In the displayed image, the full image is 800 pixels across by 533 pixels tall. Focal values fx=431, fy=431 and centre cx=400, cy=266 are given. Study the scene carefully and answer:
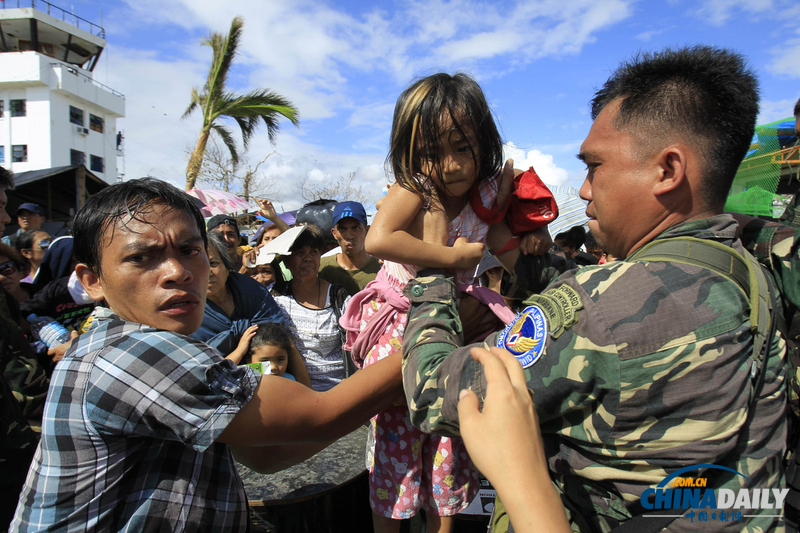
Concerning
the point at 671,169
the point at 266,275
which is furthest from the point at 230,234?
the point at 671,169

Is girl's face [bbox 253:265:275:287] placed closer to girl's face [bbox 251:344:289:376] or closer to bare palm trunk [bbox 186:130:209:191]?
girl's face [bbox 251:344:289:376]

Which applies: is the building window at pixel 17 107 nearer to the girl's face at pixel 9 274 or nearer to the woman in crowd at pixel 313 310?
the girl's face at pixel 9 274

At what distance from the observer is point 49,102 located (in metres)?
34.4

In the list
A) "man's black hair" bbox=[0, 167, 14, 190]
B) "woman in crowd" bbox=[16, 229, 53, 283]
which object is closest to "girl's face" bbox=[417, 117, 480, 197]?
"man's black hair" bbox=[0, 167, 14, 190]

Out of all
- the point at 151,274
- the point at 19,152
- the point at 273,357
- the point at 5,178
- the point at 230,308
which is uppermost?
the point at 19,152

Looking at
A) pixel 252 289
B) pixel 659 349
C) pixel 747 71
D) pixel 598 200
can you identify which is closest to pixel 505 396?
pixel 659 349

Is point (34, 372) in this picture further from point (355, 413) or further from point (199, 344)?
point (355, 413)

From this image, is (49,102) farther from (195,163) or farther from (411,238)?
(411,238)

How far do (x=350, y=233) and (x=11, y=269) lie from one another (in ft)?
9.92

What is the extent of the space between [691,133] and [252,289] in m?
3.26

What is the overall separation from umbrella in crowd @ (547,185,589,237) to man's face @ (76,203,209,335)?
6217 millimetres

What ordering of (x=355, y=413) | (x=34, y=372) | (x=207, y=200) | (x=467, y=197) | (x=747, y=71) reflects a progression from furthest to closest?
(x=207, y=200)
(x=34, y=372)
(x=467, y=197)
(x=355, y=413)
(x=747, y=71)

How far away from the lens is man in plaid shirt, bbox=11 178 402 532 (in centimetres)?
Result: 112

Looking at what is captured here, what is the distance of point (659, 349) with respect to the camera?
99cm
